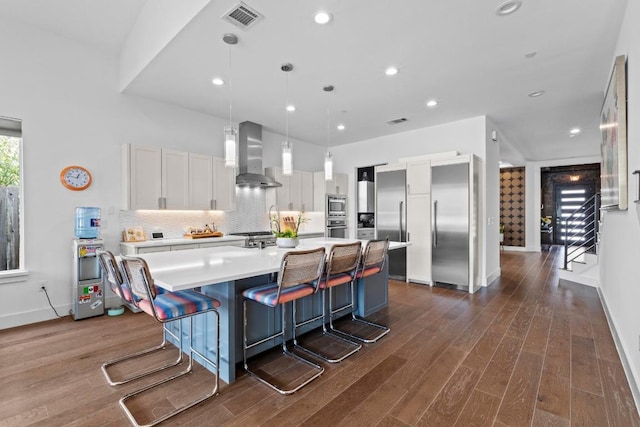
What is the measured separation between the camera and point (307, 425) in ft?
5.67

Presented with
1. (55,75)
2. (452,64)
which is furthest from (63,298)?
(452,64)

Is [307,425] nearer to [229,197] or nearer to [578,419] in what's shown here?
[578,419]

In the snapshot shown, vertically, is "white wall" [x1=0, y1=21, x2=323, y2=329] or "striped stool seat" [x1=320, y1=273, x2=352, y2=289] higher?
"white wall" [x1=0, y1=21, x2=323, y2=329]

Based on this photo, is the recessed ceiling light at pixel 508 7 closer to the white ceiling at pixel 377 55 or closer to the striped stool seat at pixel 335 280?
the white ceiling at pixel 377 55

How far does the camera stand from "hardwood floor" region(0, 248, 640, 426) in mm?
1801

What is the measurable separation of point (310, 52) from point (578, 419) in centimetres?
355

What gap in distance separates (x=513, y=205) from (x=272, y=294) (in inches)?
397

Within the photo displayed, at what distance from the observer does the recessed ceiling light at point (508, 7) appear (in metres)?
2.35

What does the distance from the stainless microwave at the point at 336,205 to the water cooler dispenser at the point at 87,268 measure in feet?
13.2

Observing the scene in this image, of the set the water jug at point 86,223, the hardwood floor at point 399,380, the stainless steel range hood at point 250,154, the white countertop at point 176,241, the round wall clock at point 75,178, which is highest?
the stainless steel range hood at point 250,154

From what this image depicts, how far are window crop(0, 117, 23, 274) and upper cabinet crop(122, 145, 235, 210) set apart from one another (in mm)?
1034

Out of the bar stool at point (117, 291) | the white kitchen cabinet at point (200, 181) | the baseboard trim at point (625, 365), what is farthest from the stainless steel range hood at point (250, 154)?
the baseboard trim at point (625, 365)

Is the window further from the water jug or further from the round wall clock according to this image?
the water jug

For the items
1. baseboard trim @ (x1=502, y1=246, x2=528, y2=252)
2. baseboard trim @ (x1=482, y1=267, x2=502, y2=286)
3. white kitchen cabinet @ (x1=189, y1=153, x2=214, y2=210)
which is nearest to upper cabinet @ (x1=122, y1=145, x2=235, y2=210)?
white kitchen cabinet @ (x1=189, y1=153, x2=214, y2=210)
